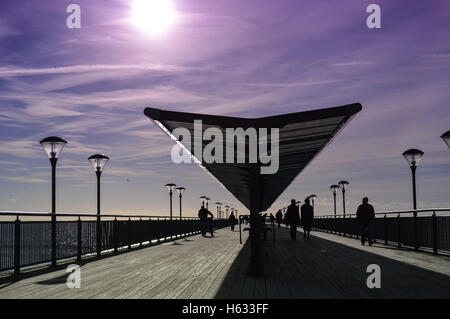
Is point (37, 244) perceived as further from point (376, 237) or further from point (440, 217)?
point (376, 237)

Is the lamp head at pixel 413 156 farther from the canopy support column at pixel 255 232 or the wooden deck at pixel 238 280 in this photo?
the canopy support column at pixel 255 232

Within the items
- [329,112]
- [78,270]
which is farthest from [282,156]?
[78,270]

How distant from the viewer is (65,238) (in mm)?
12492

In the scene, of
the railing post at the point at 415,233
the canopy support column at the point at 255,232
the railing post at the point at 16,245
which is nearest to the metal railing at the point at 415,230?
→ the railing post at the point at 415,233

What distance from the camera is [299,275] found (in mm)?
9391

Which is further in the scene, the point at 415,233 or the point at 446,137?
the point at 415,233

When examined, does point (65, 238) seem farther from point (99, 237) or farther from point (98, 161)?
point (98, 161)

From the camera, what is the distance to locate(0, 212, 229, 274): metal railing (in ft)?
32.8

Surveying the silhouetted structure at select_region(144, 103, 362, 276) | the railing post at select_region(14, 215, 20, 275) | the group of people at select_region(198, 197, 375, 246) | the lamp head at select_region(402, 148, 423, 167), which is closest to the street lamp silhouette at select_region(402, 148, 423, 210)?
the lamp head at select_region(402, 148, 423, 167)

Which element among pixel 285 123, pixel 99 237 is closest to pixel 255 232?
pixel 285 123

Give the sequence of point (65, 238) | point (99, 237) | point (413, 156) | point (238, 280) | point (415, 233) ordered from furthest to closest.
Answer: point (413, 156) → point (415, 233) → point (99, 237) → point (65, 238) → point (238, 280)

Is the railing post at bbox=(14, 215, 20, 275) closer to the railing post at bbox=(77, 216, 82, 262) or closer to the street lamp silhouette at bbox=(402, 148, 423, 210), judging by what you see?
the railing post at bbox=(77, 216, 82, 262)

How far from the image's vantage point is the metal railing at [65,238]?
393 inches

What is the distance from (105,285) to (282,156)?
684 centimetres
